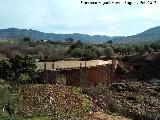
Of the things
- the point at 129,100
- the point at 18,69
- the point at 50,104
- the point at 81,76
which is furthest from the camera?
the point at 81,76

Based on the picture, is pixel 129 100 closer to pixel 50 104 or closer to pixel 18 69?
pixel 50 104

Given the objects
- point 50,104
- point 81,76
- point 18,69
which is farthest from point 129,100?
point 18,69

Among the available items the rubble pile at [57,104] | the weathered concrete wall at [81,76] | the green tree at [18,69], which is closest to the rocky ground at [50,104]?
the rubble pile at [57,104]

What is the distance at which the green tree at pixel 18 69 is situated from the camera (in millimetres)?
29705

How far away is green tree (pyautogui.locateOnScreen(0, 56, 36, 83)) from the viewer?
29705mm

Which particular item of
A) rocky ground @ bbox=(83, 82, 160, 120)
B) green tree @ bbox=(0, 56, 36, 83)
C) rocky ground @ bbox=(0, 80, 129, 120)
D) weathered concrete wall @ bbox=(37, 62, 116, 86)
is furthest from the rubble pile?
weathered concrete wall @ bbox=(37, 62, 116, 86)

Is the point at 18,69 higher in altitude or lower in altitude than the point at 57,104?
higher

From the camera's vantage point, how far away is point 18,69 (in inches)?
1190

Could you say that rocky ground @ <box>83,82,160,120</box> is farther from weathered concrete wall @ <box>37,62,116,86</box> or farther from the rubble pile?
weathered concrete wall @ <box>37,62,116,86</box>

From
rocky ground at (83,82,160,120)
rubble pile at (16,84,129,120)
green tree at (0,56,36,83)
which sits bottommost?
rocky ground at (83,82,160,120)

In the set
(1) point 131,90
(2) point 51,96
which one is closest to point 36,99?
(2) point 51,96

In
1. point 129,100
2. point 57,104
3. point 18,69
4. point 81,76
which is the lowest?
point 129,100

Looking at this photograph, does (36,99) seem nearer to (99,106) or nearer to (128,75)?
(99,106)

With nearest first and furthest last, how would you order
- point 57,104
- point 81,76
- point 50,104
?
point 50,104
point 57,104
point 81,76
